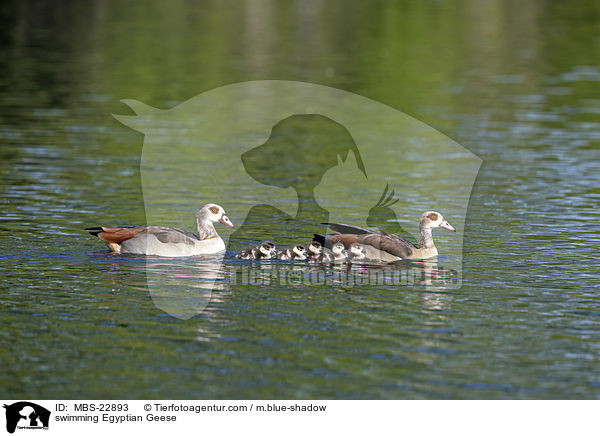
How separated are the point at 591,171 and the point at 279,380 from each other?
55.7ft

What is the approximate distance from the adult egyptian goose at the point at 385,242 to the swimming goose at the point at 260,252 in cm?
77

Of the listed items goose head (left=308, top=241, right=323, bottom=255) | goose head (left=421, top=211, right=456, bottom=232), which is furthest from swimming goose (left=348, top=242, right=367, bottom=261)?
goose head (left=421, top=211, right=456, bottom=232)

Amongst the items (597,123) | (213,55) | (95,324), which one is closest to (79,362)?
(95,324)

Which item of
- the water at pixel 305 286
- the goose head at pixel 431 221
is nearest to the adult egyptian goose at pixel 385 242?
the goose head at pixel 431 221

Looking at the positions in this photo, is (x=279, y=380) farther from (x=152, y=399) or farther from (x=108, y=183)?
(x=108, y=183)

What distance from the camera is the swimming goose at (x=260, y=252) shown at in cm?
1672

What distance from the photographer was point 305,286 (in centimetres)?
1556

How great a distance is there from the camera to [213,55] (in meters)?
52.2
